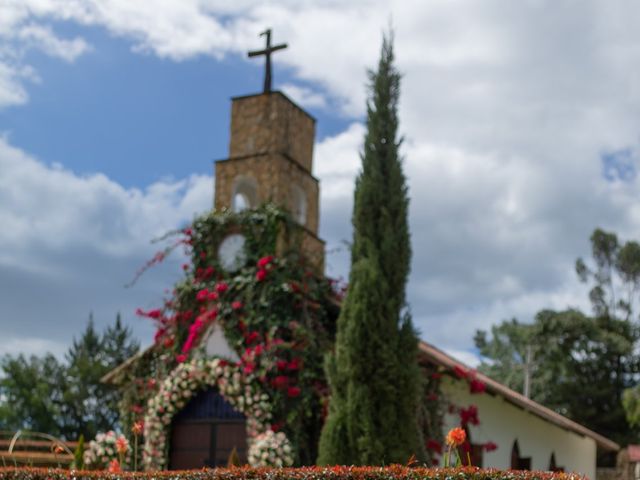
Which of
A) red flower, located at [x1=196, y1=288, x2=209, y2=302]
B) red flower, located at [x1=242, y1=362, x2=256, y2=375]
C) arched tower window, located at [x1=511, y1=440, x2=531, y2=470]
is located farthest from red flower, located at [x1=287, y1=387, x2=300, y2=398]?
arched tower window, located at [x1=511, y1=440, x2=531, y2=470]

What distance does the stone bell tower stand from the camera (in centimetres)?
1834

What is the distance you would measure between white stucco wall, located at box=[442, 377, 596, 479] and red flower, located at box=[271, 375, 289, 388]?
114 inches

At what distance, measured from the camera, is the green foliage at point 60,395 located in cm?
3934

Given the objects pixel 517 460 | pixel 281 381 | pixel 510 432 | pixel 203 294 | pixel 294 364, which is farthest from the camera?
pixel 517 460

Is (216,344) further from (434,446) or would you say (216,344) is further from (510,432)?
(510,432)

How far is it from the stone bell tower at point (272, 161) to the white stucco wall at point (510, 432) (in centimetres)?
378

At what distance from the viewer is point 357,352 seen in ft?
46.5

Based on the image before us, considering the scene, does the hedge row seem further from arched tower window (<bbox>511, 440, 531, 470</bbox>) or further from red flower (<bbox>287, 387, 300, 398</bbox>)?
arched tower window (<bbox>511, 440, 531, 470</bbox>)

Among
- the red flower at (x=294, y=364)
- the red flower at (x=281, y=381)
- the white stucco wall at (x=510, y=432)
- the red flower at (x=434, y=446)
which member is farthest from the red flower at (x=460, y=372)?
the red flower at (x=281, y=381)

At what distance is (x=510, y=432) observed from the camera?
19.0m

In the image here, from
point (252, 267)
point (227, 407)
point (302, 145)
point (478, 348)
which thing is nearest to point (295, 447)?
point (227, 407)

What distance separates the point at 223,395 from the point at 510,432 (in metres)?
6.28

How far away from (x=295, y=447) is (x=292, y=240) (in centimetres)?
401

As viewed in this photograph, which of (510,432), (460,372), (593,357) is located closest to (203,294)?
(460,372)
